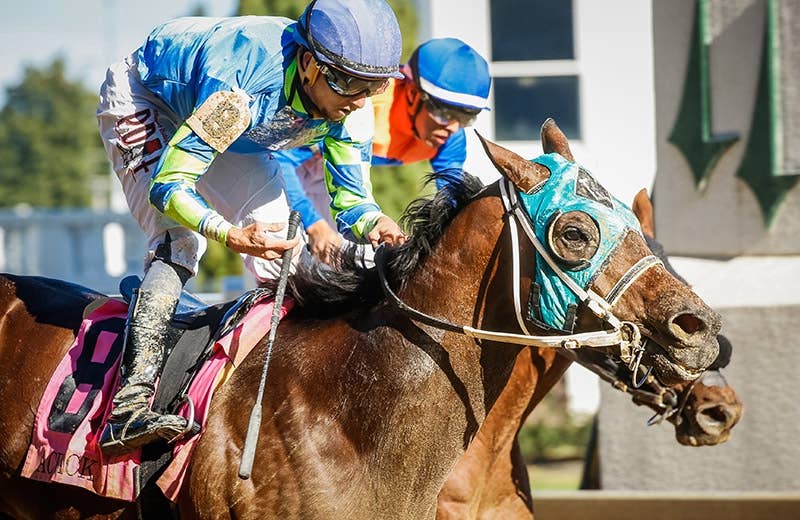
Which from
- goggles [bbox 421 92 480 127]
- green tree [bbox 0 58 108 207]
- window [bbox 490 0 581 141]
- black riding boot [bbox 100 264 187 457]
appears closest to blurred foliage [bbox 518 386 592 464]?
window [bbox 490 0 581 141]

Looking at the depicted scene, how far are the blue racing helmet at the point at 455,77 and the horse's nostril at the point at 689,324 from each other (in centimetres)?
210

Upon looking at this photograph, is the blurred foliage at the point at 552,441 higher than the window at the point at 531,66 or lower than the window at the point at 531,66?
lower

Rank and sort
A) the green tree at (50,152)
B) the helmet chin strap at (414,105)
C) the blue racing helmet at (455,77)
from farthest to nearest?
the green tree at (50,152) < the helmet chin strap at (414,105) < the blue racing helmet at (455,77)

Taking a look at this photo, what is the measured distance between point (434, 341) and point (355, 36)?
35.2 inches

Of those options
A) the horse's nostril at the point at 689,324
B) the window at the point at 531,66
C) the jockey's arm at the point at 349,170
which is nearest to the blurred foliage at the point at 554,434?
the window at the point at 531,66

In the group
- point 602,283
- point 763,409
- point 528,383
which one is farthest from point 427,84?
point 763,409

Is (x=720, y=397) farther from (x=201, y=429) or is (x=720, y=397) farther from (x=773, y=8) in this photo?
(x=773, y=8)

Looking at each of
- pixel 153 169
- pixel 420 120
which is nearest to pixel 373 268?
pixel 153 169

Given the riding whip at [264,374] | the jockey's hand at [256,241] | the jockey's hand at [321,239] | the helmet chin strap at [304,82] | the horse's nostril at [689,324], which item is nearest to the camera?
the horse's nostril at [689,324]

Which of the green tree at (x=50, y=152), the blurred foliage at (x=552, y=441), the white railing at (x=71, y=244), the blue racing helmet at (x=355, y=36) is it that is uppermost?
the blue racing helmet at (x=355, y=36)

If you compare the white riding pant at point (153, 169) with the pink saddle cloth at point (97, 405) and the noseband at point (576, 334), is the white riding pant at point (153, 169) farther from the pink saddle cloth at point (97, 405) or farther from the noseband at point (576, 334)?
the noseband at point (576, 334)

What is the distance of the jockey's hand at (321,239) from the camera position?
14.5 ft

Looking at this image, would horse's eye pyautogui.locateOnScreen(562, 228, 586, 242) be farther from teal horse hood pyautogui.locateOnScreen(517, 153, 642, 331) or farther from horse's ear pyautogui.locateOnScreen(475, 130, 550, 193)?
horse's ear pyautogui.locateOnScreen(475, 130, 550, 193)

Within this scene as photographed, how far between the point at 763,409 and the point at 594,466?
1.02 meters
